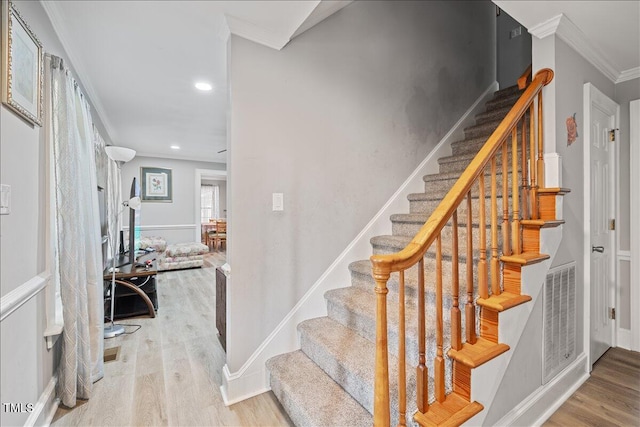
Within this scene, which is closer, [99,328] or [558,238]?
[558,238]

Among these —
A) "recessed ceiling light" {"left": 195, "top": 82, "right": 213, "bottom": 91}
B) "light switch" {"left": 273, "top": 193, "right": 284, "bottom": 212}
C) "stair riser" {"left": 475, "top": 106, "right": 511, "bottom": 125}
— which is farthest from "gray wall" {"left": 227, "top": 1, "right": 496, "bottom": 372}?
"recessed ceiling light" {"left": 195, "top": 82, "right": 213, "bottom": 91}

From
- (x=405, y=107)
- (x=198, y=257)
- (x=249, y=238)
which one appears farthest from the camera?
(x=198, y=257)

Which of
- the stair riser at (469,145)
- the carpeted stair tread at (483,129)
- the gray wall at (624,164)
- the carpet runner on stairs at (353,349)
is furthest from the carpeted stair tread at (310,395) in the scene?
the gray wall at (624,164)

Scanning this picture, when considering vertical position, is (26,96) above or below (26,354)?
above

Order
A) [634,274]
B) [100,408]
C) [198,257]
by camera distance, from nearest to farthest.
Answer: [100,408] → [634,274] → [198,257]

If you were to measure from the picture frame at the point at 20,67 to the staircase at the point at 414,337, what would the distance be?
177cm

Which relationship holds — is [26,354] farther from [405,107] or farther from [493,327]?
[405,107]

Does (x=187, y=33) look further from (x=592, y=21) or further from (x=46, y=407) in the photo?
(x=592, y=21)

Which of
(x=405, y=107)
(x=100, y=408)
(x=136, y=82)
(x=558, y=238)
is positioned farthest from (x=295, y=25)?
(x=100, y=408)

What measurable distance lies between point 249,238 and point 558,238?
194 centimetres

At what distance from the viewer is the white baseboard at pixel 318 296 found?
184cm

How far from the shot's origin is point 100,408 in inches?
68.6

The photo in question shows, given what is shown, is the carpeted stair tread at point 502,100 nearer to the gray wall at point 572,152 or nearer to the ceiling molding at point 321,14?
the gray wall at point 572,152

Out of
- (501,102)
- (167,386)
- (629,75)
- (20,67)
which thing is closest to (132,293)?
(167,386)
